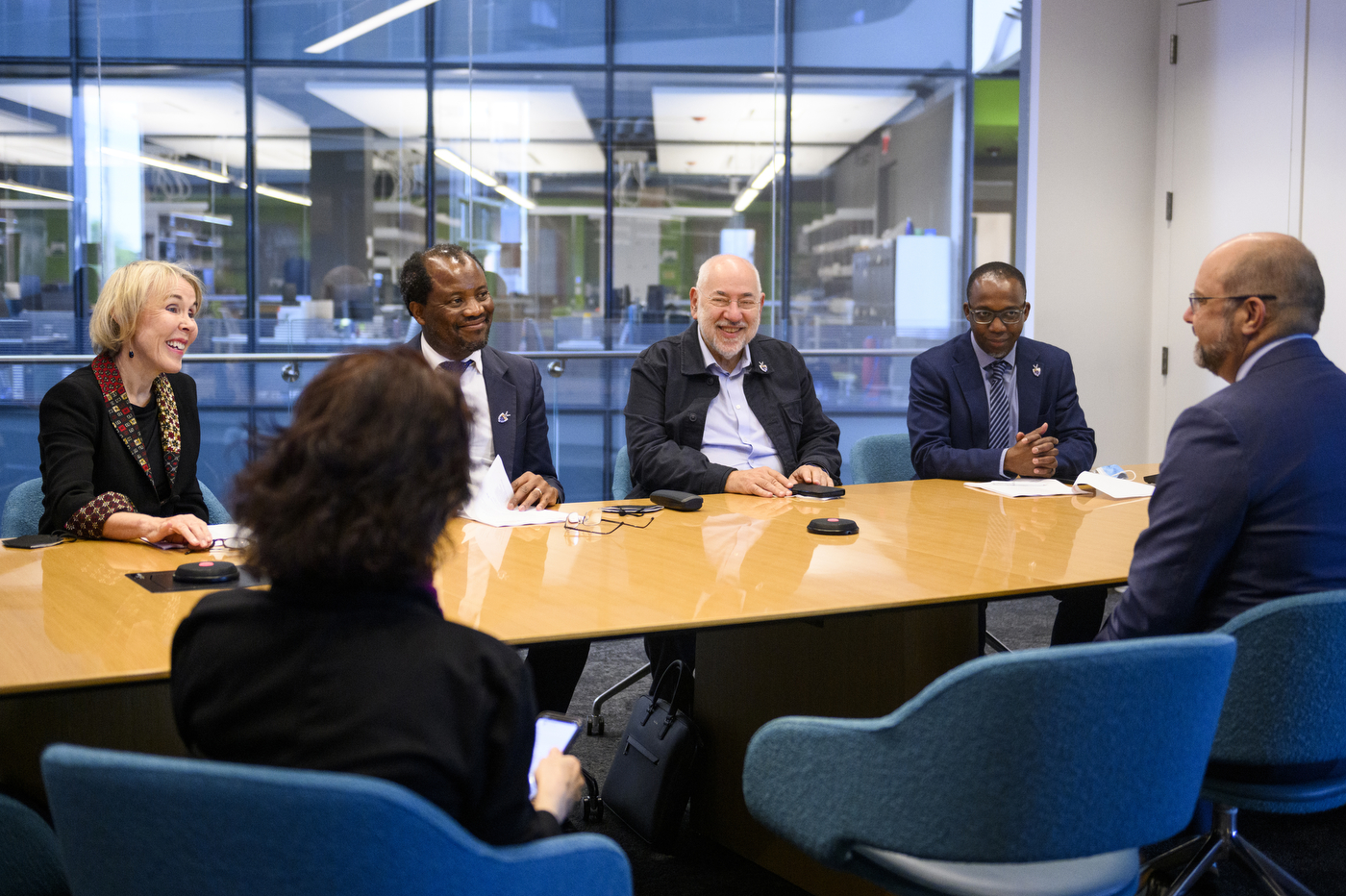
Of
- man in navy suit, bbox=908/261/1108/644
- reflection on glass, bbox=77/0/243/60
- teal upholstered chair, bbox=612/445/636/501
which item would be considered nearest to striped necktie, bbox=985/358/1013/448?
man in navy suit, bbox=908/261/1108/644

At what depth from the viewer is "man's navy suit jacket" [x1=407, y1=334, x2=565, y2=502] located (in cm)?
319

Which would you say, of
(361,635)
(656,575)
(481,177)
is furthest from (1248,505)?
(481,177)

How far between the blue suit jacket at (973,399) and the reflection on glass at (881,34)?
11.6 ft

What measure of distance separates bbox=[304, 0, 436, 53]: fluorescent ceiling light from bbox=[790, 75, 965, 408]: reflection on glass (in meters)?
2.35

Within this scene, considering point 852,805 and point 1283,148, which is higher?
point 1283,148

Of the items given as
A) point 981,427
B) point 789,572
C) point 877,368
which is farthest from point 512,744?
point 877,368

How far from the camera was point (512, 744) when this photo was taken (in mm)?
1063

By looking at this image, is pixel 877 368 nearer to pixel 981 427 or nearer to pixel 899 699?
pixel 981 427

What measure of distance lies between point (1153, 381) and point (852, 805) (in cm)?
475

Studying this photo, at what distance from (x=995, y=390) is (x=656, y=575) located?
1.99 metres

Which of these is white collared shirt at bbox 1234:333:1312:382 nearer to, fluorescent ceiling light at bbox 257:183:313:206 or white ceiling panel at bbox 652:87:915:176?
white ceiling panel at bbox 652:87:915:176

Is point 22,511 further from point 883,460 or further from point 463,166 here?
point 463,166

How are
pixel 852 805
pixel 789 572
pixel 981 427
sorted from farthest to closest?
1. pixel 981 427
2. pixel 789 572
3. pixel 852 805

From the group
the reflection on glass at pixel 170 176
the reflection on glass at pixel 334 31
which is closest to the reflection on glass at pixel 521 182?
the reflection on glass at pixel 334 31
